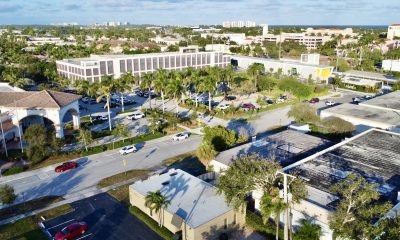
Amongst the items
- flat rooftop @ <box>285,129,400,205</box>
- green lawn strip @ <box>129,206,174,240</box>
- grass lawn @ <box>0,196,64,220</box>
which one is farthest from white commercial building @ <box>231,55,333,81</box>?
grass lawn @ <box>0,196,64,220</box>

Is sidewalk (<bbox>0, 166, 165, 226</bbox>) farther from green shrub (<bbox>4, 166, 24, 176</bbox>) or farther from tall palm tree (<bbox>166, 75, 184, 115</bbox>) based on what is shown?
tall palm tree (<bbox>166, 75, 184, 115</bbox>)

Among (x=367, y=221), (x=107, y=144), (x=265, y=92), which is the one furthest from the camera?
(x=265, y=92)

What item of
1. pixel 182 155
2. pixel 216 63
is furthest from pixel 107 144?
pixel 216 63

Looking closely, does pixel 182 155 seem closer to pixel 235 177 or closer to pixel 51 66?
pixel 235 177

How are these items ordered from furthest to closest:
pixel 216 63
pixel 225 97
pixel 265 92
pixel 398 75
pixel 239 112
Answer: pixel 216 63 < pixel 398 75 < pixel 265 92 < pixel 225 97 < pixel 239 112

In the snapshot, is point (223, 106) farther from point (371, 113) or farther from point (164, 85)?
point (371, 113)
